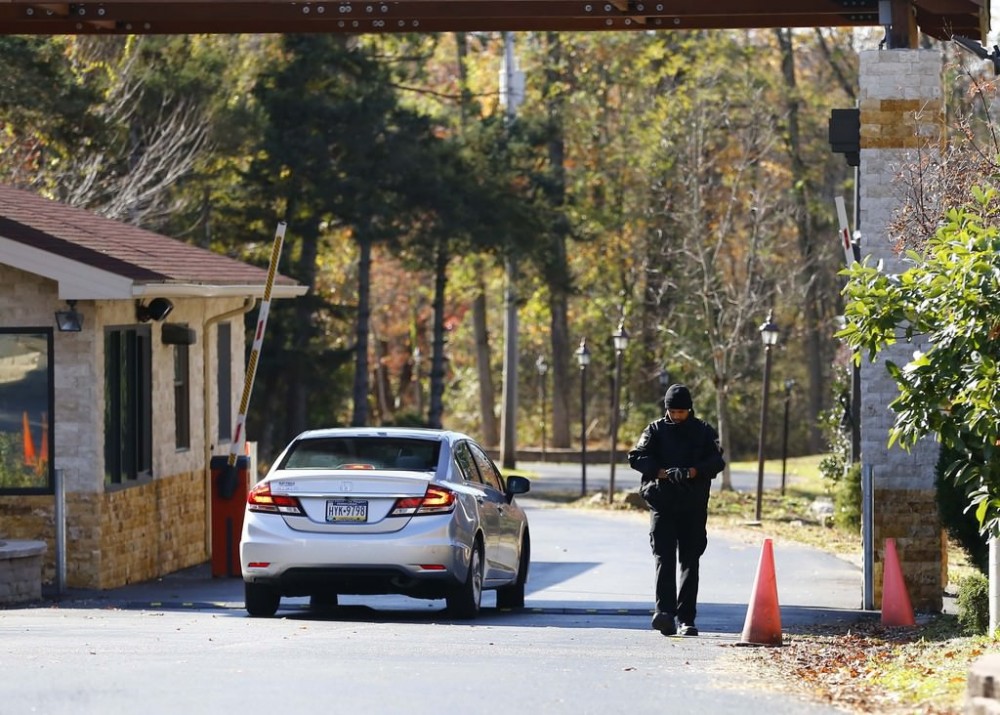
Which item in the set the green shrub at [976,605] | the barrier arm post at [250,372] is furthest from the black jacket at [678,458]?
the barrier arm post at [250,372]

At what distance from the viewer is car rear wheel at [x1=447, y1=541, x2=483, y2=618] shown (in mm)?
14570

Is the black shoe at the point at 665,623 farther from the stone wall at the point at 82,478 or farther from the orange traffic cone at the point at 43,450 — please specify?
the orange traffic cone at the point at 43,450

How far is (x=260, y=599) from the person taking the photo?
14727 mm

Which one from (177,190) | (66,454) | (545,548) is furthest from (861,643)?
(177,190)

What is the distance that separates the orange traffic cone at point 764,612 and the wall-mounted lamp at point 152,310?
842 cm

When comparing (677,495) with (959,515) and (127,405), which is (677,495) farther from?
(127,405)

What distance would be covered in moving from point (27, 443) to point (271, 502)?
14.5 feet

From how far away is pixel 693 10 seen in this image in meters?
16.6

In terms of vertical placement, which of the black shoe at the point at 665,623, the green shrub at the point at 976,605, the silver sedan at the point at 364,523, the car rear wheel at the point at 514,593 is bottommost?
the car rear wheel at the point at 514,593

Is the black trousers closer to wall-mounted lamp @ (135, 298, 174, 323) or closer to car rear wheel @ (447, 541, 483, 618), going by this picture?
car rear wheel @ (447, 541, 483, 618)

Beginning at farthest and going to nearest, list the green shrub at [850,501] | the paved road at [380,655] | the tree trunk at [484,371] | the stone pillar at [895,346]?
the tree trunk at [484,371] < the green shrub at [850,501] < the stone pillar at [895,346] < the paved road at [380,655]

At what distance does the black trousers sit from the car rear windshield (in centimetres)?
220

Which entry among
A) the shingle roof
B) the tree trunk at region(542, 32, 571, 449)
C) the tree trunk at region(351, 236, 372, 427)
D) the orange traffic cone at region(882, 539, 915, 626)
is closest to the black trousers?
the orange traffic cone at region(882, 539, 915, 626)

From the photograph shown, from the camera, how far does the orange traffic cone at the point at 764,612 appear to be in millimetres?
12633
